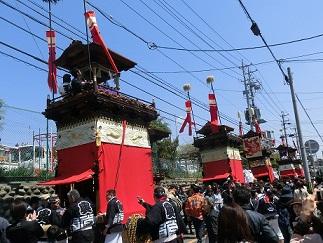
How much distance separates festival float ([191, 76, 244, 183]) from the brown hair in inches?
958

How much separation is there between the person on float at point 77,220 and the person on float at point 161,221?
166 centimetres

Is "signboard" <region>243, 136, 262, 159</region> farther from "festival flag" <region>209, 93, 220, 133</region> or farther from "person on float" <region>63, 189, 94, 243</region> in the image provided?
"person on float" <region>63, 189, 94, 243</region>

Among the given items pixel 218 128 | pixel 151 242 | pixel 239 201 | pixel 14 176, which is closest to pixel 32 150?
pixel 14 176

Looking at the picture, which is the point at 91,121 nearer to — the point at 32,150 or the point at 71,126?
the point at 71,126

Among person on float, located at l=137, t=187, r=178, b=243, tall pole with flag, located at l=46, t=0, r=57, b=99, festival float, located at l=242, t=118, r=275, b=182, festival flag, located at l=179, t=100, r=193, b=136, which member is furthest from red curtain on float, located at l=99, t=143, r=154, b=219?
festival float, located at l=242, t=118, r=275, b=182

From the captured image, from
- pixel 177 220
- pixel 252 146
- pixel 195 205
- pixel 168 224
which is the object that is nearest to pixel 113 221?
pixel 177 220

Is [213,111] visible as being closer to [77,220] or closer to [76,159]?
[76,159]

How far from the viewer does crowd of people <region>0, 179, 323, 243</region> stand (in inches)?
179

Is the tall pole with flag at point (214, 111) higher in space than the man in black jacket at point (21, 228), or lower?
higher

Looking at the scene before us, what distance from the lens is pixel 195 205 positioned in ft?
41.4

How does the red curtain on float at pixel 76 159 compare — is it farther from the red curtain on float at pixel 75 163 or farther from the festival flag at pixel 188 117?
the festival flag at pixel 188 117

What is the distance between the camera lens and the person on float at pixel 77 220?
8469mm

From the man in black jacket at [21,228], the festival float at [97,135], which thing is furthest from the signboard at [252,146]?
the man in black jacket at [21,228]

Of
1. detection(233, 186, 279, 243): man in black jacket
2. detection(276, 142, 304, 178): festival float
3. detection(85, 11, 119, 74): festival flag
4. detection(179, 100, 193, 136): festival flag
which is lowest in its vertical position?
detection(233, 186, 279, 243): man in black jacket
